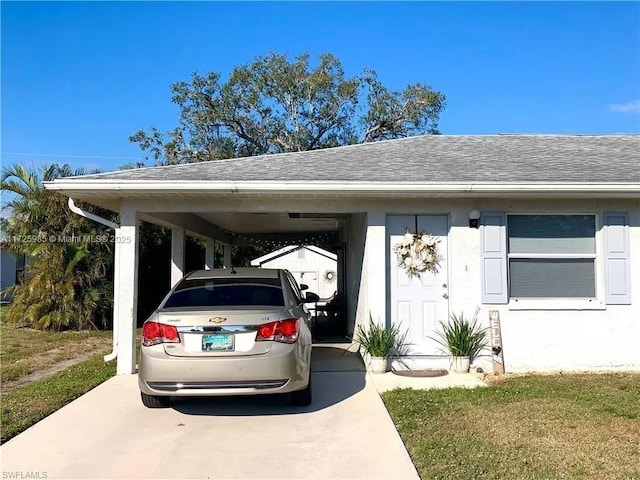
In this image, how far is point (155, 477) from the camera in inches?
167

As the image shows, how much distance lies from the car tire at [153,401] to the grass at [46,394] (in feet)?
3.26

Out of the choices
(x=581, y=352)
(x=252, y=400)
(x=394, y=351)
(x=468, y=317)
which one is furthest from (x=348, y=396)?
(x=581, y=352)

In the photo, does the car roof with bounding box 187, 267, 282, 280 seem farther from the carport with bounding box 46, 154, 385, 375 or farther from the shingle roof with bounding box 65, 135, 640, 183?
the shingle roof with bounding box 65, 135, 640, 183

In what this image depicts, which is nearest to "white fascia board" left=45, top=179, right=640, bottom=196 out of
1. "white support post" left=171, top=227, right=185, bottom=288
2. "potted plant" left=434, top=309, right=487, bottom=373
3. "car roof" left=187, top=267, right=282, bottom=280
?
"car roof" left=187, top=267, right=282, bottom=280

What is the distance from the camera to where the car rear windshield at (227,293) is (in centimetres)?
588

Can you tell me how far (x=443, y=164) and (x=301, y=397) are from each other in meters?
4.52

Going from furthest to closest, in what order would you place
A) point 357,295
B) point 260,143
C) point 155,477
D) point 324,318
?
point 260,143 → point 324,318 → point 357,295 → point 155,477

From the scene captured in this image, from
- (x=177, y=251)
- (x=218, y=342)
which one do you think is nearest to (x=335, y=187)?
(x=218, y=342)

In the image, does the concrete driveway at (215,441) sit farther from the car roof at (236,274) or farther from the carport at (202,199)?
the carport at (202,199)

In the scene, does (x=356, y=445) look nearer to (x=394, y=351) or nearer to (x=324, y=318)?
(x=394, y=351)

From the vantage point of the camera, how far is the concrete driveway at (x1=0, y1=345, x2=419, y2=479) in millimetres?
4352

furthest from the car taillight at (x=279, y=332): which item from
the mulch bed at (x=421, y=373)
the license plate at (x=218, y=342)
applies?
Answer: the mulch bed at (x=421, y=373)

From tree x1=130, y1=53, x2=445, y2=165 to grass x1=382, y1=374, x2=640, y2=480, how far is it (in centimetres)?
2418

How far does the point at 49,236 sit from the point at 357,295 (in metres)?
8.37
